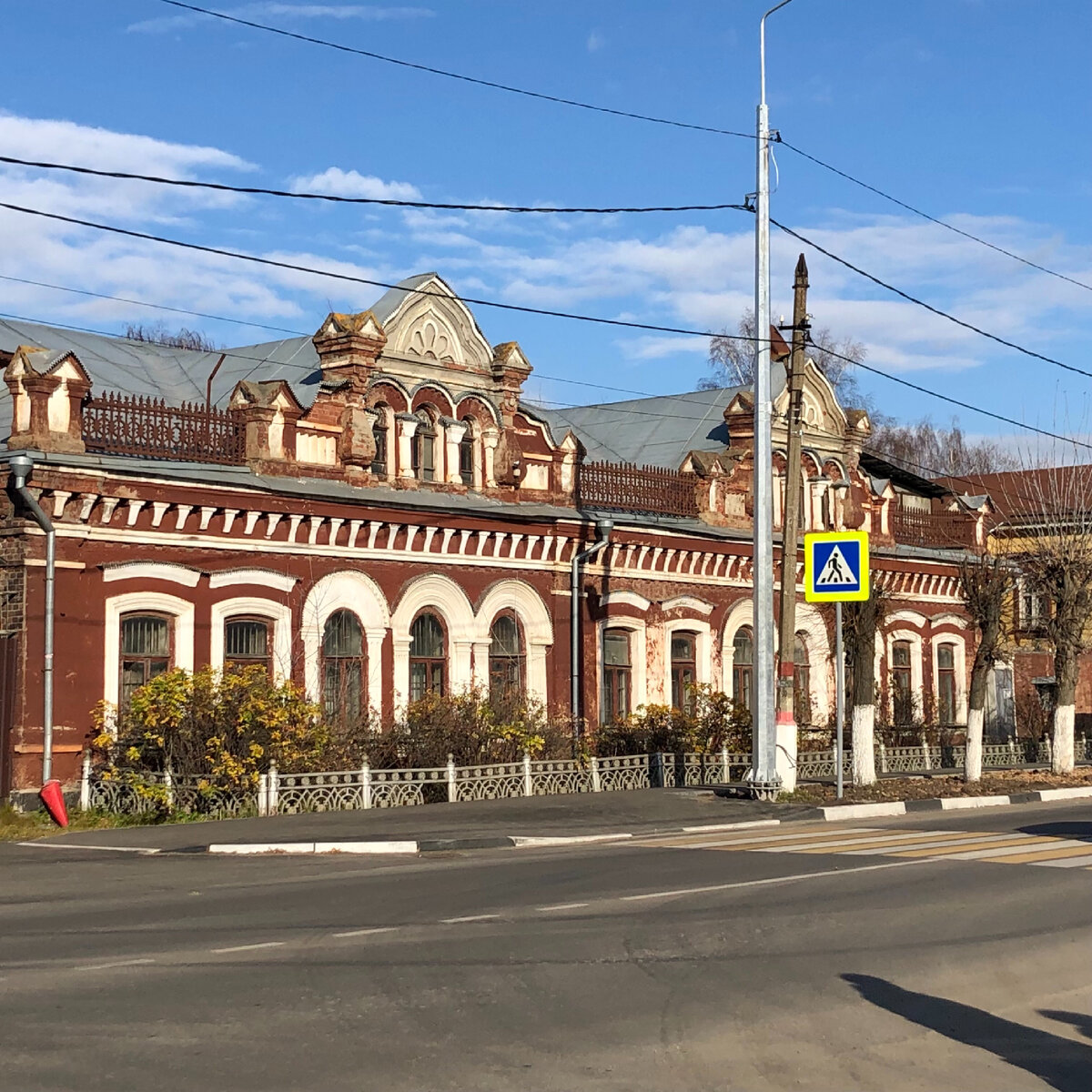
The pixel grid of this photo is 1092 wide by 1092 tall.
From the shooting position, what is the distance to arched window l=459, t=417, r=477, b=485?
29312mm

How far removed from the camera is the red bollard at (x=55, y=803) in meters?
20.6

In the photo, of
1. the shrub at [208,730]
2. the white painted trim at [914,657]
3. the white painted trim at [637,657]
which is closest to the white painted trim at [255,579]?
the shrub at [208,730]

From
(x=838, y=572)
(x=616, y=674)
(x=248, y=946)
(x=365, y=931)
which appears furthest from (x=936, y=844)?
(x=616, y=674)

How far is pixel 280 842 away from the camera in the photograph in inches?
703

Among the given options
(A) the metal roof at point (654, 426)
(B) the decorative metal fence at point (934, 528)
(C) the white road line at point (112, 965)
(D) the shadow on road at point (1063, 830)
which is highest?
(A) the metal roof at point (654, 426)

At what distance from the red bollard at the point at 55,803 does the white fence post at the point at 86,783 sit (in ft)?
3.13

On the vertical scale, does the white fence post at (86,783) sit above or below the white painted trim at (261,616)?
below

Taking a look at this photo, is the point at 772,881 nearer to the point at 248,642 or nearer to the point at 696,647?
the point at 248,642

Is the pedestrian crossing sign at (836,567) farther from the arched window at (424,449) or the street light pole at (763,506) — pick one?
the arched window at (424,449)

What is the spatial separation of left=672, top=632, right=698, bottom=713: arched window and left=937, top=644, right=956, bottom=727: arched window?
1036 centimetres

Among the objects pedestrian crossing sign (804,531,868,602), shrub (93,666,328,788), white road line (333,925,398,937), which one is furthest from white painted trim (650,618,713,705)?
white road line (333,925,398,937)

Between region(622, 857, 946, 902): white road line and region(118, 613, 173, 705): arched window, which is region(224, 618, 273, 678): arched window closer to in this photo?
region(118, 613, 173, 705): arched window

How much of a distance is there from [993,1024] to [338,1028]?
3495 millimetres

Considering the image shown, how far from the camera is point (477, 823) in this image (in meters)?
20.2
